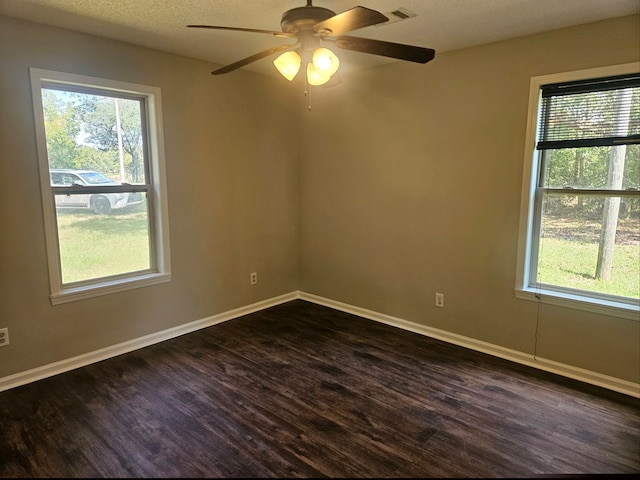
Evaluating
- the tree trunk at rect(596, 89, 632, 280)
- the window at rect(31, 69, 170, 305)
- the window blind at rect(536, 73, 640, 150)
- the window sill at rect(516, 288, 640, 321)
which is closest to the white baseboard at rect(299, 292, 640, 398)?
the window sill at rect(516, 288, 640, 321)

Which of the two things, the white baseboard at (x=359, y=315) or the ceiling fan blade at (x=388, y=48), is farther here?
the white baseboard at (x=359, y=315)

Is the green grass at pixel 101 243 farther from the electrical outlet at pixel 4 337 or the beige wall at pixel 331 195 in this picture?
the electrical outlet at pixel 4 337

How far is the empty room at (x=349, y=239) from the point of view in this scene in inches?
85.1

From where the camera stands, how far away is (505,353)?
123 inches

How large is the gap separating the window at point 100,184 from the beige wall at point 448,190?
164 centimetres

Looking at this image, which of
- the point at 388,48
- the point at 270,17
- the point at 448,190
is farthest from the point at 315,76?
the point at 448,190

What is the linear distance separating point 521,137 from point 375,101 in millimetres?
1309

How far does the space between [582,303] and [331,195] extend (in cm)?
236

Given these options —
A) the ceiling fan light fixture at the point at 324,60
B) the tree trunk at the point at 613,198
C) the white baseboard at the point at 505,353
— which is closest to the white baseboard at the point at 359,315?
the white baseboard at the point at 505,353

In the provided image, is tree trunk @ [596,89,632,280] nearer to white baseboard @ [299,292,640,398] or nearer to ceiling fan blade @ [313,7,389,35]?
white baseboard @ [299,292,640,398]

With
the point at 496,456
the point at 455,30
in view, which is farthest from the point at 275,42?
the point at 496,456

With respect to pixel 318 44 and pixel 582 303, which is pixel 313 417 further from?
pixel 318 44

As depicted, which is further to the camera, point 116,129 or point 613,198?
→ point 116,129

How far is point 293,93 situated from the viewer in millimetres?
4223
